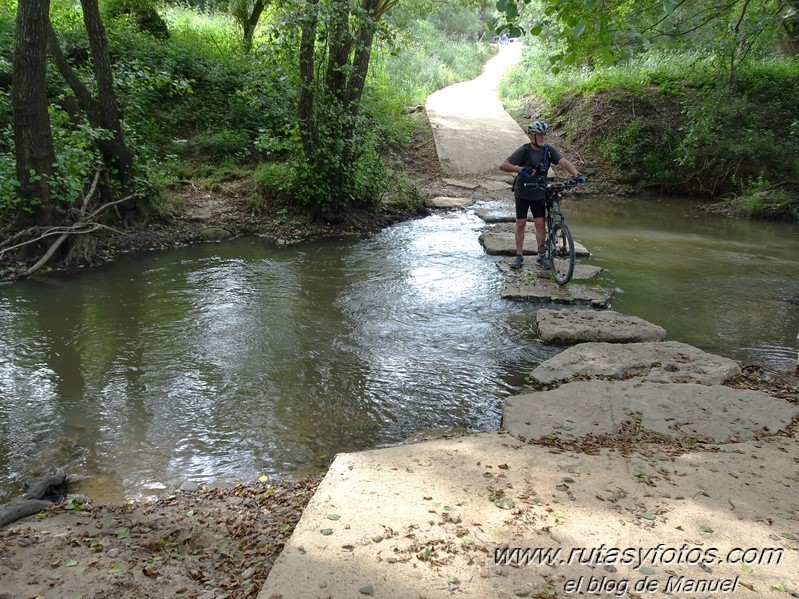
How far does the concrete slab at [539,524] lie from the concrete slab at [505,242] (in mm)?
6008

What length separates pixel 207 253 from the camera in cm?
996

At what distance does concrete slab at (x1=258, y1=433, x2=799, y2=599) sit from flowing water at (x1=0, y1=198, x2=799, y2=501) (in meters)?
0.99

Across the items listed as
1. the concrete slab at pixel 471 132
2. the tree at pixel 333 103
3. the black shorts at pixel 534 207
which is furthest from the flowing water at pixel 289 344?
the concrete slab at pixel 471 132

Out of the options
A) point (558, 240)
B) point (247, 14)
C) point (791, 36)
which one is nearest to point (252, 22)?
point (247, 14)

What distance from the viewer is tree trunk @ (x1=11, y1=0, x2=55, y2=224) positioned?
8.04 meters

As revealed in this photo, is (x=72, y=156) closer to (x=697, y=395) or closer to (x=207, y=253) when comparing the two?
(x=207, y=253)

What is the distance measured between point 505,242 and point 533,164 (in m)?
2.24

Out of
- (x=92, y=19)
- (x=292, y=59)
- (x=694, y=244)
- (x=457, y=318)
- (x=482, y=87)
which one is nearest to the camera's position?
(x=457, y=318)

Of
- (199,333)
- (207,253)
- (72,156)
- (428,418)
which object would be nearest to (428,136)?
(207,253)

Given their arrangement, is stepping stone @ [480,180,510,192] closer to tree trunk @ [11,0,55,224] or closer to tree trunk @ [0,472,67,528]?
tree trunk @ [11,0,55,224]

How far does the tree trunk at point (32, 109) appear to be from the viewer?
8039 millimetres

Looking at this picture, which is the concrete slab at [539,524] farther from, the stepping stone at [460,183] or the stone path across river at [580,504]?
the stepping stone at [460,183]

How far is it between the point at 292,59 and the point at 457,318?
18.6 feet

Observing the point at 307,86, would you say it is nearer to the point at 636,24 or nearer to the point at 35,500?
the point at 636,24
